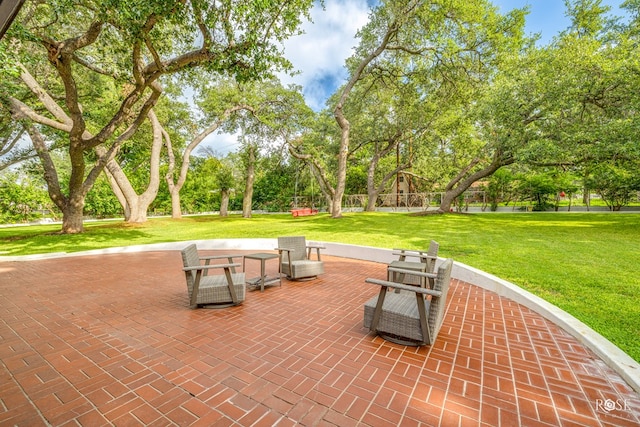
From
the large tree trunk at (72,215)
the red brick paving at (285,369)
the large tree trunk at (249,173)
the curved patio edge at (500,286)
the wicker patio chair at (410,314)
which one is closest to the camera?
the red brick paving at (285,369)

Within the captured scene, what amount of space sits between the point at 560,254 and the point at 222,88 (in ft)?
70.6

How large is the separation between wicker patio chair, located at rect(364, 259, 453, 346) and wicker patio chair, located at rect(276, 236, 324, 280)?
2.33 meters

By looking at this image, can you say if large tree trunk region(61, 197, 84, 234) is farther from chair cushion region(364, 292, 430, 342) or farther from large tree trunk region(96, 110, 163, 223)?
chair cushion region(364, 292, 430, 342)

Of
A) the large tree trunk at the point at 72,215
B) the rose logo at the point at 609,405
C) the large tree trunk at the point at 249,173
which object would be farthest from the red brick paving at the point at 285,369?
the large tree trunk at the point at 249,173

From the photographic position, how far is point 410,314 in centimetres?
307

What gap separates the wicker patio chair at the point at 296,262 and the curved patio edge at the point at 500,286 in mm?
2365

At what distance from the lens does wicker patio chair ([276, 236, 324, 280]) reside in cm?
547

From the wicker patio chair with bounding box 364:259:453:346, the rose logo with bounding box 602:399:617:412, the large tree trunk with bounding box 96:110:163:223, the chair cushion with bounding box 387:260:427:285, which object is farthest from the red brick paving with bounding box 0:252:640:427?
the large tree trunk with bounding box 96:110:163:223

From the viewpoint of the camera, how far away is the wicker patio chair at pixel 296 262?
547cm

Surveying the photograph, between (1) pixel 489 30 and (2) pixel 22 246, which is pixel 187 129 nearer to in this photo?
(2) pixel 22 246

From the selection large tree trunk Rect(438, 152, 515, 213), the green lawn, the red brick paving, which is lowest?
the red brick paving

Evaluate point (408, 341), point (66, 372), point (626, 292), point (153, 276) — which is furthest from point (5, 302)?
point (626, 292)

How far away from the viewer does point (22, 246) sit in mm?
10141

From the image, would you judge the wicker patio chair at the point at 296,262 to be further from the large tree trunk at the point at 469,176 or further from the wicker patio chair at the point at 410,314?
the large tree trunk at the point at 469,176
